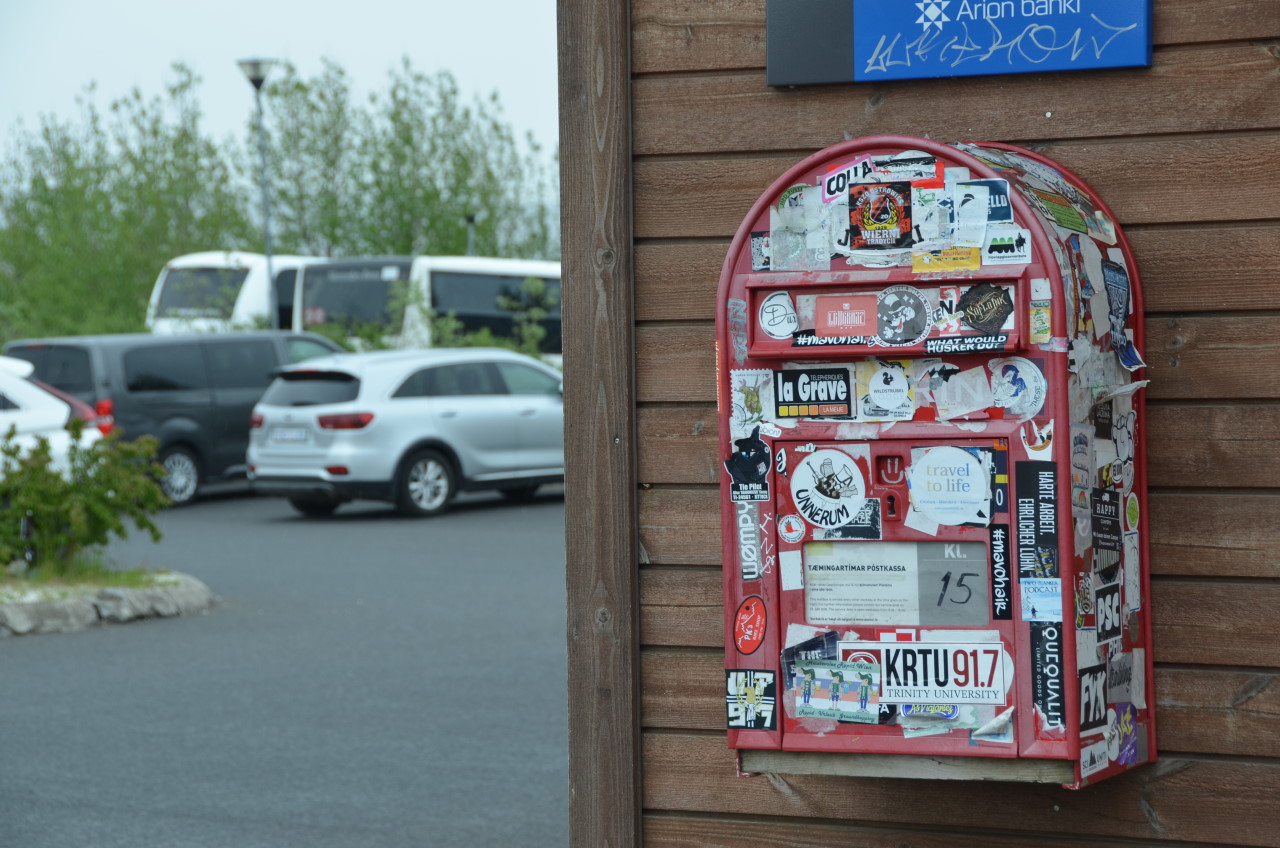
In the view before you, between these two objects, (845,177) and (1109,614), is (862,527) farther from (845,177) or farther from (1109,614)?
(845,177)

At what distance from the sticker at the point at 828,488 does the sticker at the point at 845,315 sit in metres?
0.22

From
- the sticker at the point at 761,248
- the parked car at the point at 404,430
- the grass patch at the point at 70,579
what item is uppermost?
the sticker at the point at 761,248

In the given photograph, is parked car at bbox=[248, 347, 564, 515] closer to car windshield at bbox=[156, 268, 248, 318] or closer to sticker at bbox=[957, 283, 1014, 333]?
car windshield at bbox=[156, 268, 248, 318]

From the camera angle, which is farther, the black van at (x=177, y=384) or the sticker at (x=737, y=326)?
the black van at (x=177, y=384)

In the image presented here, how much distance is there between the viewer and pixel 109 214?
123 feet

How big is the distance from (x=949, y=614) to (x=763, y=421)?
0.50 metres

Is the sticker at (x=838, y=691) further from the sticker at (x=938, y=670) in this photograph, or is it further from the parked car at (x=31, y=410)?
the parked car at (x=31, y=410)

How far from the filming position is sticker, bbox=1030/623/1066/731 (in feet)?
10.3

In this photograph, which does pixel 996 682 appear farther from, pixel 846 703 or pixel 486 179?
pixel 486 179

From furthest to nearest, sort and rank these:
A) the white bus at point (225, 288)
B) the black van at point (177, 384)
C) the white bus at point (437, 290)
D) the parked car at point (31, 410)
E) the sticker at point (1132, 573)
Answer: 1. the white bus at point (225, 288)
2. the white bus at point (437, 290)
3. the black van at point (177, 384)
4. the parked car at point (31, 410)
5. the sticker at point (1132, 573)

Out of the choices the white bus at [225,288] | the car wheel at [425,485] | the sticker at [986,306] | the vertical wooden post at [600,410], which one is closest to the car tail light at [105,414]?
the car wheel at [425,485]

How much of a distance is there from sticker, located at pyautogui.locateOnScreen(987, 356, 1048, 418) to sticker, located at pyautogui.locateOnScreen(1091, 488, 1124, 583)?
0.80 ft

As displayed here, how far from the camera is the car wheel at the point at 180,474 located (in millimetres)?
18812

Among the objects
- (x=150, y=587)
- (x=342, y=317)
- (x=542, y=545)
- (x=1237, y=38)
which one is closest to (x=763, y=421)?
(x=1237, y=38)
